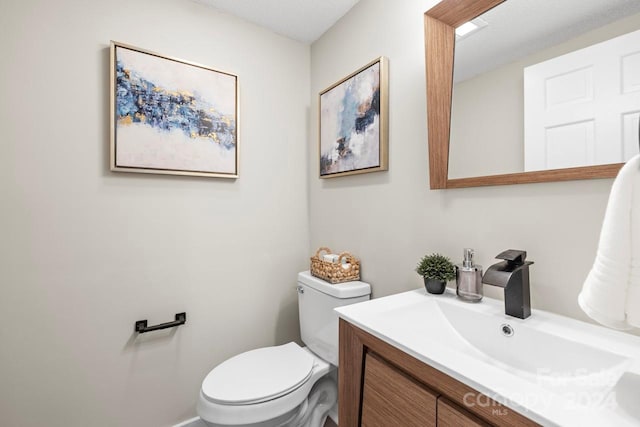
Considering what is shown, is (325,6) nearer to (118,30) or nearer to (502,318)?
(118,30)

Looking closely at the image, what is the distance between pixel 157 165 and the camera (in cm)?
139

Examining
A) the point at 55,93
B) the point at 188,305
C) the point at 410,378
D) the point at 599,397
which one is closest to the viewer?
the point at 599,397

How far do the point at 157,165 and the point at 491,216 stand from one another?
4.61ft

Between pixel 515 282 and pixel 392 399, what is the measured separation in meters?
0.44

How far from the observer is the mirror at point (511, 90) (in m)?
0.72

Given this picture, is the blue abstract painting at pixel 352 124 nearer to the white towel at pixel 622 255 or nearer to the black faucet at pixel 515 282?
the black faucet at pixel 515 282

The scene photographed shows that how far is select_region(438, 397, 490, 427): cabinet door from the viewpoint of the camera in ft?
1.72

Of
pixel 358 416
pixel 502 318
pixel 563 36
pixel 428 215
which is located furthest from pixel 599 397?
pixel 563 36

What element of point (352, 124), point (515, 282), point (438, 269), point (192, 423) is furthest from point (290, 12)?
point (192, 423)

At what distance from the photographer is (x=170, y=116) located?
142 centimetres

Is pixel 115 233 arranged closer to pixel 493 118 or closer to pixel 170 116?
pixel 170 116

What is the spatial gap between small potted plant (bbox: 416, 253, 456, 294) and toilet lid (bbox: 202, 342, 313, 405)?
64 cm

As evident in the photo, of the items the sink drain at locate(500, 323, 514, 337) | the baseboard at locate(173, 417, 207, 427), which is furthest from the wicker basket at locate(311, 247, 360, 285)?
the baseboard at locate(173, 417, 207, 427)

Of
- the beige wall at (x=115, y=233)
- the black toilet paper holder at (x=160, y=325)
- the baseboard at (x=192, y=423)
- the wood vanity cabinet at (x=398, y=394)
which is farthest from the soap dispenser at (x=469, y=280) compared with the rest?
the baseboard at (x=192, y=423)
